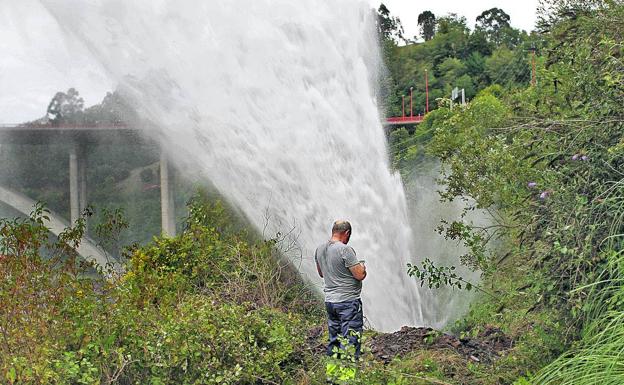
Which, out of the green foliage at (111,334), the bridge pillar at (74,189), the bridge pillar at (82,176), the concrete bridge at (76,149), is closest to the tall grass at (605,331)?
the green foliage at (111,334)

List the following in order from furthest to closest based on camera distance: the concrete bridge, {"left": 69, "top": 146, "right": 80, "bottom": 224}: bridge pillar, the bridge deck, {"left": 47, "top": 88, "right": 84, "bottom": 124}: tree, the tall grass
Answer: {"left": 47, "top": 88, "right": 84, "bottom": 124}: tree → the bridge deck → {"left": 69, "top": 146, "right": 80, "bottom": 224}: bridge pillar → the concrete bridge → the tall grass

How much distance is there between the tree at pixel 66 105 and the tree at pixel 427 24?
7385 centimetres

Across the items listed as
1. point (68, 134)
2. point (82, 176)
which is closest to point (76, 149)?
point (68, 134)

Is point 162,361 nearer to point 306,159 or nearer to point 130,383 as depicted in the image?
point 130,383

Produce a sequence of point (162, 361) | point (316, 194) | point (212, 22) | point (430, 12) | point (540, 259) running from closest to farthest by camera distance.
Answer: point (540, 259) < point (162, 361) < point (316, 194) < point (212, 22) < point (430, 12)

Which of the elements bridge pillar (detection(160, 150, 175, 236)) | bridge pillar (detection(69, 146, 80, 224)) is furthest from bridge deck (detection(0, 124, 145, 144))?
bridge pillar (detection(160, 150, 175, 236))

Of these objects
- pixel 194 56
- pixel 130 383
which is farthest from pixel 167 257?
pixel 130 383

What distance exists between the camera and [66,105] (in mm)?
32688

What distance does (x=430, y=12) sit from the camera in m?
106

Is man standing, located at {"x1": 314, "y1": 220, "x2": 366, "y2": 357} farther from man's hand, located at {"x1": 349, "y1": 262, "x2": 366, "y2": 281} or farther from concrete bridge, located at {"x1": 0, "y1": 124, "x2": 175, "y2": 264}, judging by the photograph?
concrete bridge, located at {"x1": 0, "y1": 124, "x2": 175, "y2": 264}

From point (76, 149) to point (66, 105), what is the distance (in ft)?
22.1

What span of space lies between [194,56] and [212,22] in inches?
20.4

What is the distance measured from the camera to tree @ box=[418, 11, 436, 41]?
103m

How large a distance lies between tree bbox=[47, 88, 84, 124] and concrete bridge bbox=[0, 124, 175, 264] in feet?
5.06
